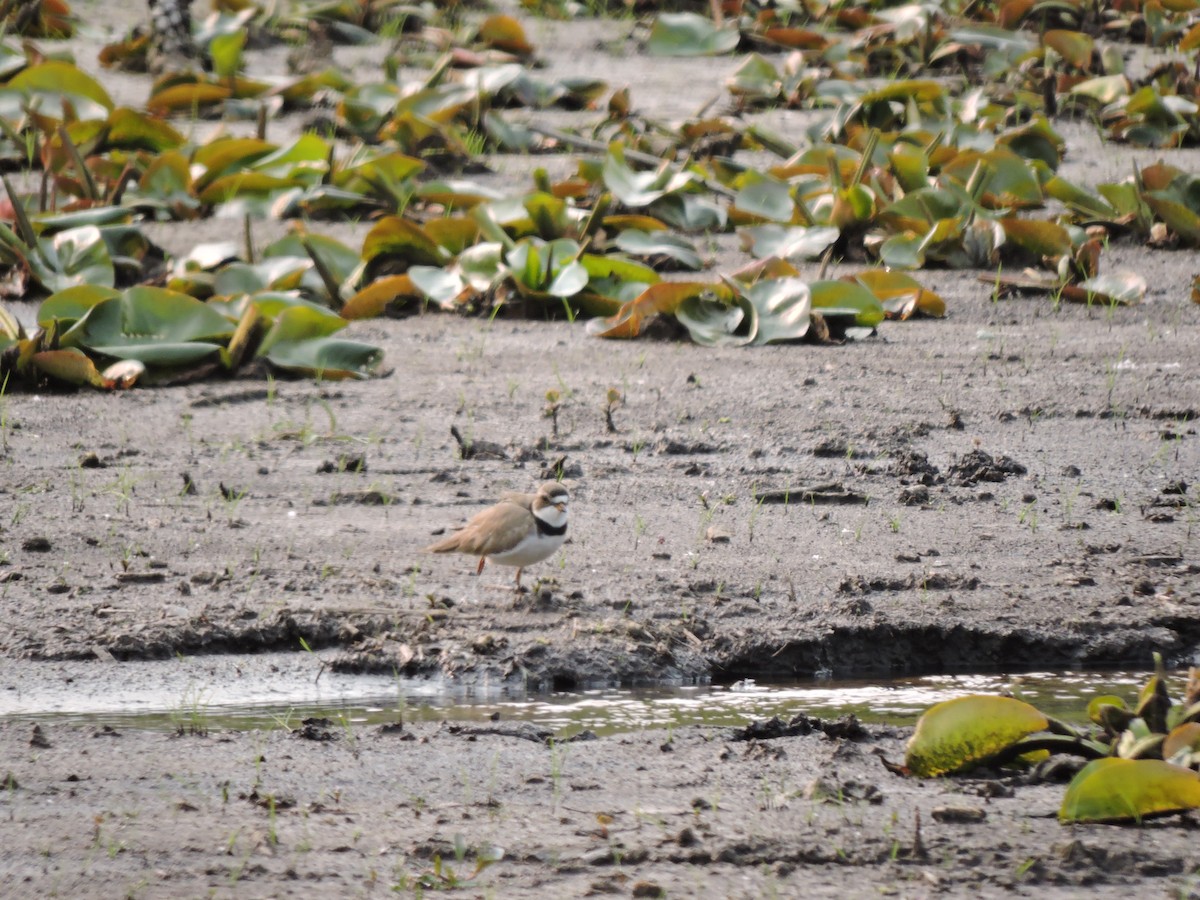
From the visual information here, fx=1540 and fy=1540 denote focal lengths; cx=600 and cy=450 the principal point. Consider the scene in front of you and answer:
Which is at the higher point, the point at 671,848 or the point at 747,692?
→ the point at 671,848

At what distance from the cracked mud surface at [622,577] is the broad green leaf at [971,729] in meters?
0.08

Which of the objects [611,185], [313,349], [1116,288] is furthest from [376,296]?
[1116,288]

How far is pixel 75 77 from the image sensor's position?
27.5 ft

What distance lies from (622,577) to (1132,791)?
1741 millimetres

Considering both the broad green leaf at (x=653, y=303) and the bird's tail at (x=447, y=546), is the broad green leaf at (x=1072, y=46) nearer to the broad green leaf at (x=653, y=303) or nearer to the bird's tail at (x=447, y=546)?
the broad green leaf at (x=653, y=303)

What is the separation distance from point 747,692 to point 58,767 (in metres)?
1.59

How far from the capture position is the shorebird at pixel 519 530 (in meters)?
3.94

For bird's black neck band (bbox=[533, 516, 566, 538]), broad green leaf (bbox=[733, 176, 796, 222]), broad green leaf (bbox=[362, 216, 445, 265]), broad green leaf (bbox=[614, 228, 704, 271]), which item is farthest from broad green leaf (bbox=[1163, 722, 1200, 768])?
broad green leaf (bbox=[733, 176, 796, 222])

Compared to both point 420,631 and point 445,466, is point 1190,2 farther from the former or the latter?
point 420,631

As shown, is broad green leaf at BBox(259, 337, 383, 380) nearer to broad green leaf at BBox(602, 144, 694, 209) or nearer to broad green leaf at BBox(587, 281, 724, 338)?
broad green leaf at BBox(587, 281, 724, 338)

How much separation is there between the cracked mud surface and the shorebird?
0.53 ft

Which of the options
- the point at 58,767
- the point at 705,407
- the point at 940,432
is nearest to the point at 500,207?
the point at 705,407

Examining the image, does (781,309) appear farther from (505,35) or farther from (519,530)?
(505,35)

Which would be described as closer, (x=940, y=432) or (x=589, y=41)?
(x=940, y=432)
